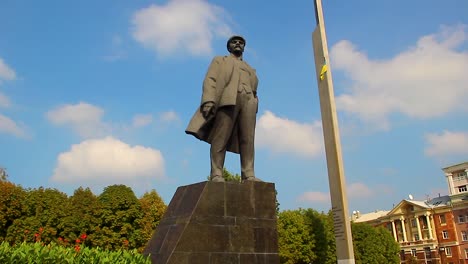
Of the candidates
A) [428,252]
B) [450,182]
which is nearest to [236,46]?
[450,182]

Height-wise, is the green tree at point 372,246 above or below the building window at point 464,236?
below

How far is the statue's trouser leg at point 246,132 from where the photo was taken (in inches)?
316

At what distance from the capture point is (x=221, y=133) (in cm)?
785

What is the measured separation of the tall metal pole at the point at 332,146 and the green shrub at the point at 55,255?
8306mm

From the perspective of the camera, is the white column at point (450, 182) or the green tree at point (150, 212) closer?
the green tree at point (150, 212)

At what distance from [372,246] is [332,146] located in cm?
1784

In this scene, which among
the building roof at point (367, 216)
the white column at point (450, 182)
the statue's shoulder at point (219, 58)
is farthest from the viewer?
the building roof at point (367, 216)

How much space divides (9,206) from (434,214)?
41.7 meters

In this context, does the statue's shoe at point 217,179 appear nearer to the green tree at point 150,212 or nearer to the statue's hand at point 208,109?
the statue's hand at point 208,109

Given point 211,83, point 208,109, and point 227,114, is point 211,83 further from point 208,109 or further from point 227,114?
point 227,114

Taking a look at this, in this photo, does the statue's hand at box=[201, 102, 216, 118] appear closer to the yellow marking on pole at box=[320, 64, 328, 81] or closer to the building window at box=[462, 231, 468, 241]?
the yellow marking on pole at box=[320, 64, 328, 81]

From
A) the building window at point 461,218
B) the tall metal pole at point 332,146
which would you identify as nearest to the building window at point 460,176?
the building window at point 461,218

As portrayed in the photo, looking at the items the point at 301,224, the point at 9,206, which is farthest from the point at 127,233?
the point at 301,224

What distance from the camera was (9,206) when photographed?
24875 millimetres
